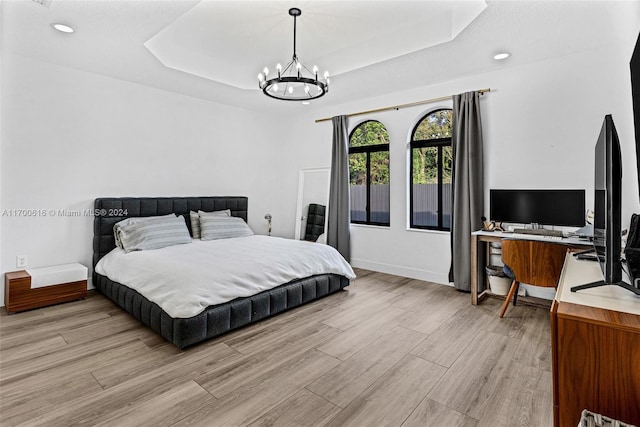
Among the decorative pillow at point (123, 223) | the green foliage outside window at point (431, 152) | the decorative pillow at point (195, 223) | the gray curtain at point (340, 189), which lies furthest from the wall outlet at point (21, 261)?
the green foliage outside window at point (431, 152)

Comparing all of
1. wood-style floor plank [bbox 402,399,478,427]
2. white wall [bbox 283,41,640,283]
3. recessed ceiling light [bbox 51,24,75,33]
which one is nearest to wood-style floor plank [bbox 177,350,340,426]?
wood-style floor plank [bbox 402,399,478,427]

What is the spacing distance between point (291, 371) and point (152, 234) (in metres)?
2.41

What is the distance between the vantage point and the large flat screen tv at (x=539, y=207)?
321cm

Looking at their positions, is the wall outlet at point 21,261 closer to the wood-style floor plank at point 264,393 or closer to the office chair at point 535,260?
the wood-style floor plank at point 264,393

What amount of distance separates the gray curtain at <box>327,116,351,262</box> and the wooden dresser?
3.87m

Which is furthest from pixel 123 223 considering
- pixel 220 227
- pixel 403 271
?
pixel 403 271

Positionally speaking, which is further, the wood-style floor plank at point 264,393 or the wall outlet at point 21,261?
the wall outlet at point 21,261

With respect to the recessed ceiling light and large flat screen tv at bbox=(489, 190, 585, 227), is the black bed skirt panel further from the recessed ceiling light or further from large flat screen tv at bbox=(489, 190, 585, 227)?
the recessed ceiling light

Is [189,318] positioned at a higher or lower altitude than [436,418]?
higher

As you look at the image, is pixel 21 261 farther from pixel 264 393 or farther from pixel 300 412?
pixel 300 412

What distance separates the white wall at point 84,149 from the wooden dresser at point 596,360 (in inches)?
177

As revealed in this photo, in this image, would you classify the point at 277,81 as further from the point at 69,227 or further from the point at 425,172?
the point at 69,227

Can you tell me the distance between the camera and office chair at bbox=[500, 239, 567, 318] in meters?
2.70

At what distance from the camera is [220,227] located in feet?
14.5
